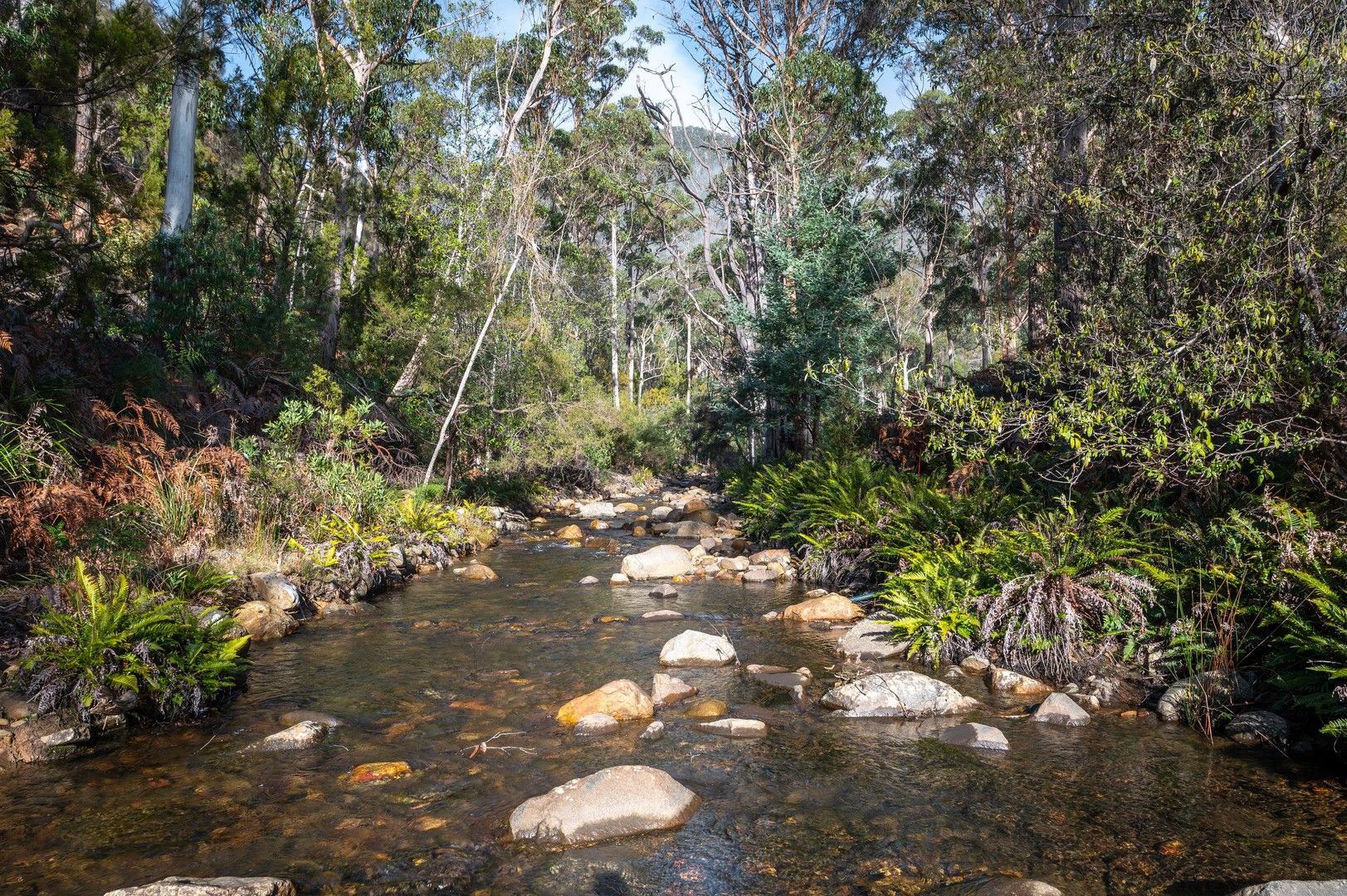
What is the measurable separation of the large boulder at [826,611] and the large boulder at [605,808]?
465cm

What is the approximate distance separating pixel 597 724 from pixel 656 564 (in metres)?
6.15

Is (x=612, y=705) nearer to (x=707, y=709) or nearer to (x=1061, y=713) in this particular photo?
(x=707, y=709)

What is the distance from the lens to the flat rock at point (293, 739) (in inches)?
212

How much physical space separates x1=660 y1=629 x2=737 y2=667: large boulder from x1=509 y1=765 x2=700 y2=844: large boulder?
2.84m

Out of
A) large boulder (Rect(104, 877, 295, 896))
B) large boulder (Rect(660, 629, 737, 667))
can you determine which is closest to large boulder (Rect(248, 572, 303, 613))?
large boulder (Rect(660, 629, 737, 667))

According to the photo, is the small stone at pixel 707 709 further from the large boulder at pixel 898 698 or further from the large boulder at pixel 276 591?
the large boulder at pixel 276 591

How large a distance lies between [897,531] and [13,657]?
865 cm

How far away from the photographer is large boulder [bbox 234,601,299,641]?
26.1 ft

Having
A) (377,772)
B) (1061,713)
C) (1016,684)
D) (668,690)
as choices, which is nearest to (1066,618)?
(1016,684)

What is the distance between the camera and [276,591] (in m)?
8.64

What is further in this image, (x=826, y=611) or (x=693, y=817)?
(x=826, y=611)

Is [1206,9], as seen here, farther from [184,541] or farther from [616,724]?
[184,541]

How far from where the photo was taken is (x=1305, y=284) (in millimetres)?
5969

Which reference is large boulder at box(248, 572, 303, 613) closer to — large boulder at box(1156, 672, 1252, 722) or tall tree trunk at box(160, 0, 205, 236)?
tall tree trunk at box(160, 0, 205, 236)
